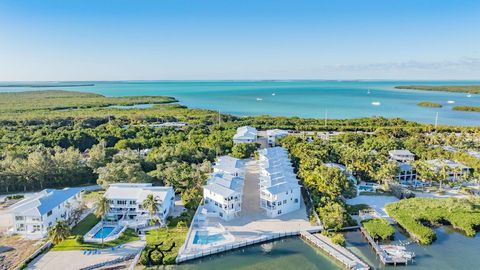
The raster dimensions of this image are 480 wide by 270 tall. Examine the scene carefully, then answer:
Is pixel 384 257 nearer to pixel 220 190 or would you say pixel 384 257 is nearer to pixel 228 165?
pixel 220 190

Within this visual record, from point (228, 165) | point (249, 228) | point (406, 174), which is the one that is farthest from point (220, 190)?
point (406, 174)

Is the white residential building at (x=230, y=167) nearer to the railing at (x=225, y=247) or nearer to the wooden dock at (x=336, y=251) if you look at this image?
the railing at (x=225, y=247)

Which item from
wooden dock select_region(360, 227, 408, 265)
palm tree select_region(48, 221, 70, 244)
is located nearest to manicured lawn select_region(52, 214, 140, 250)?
palm tree select_region(48, 221, 70, 244)

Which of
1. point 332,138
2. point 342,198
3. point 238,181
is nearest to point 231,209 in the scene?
point 238,181

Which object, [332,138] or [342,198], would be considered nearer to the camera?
[342,198]

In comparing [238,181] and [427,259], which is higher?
[238,181]

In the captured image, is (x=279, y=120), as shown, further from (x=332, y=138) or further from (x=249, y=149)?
(x=249, y=149)

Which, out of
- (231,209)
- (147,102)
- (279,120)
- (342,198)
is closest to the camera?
(231,209)
